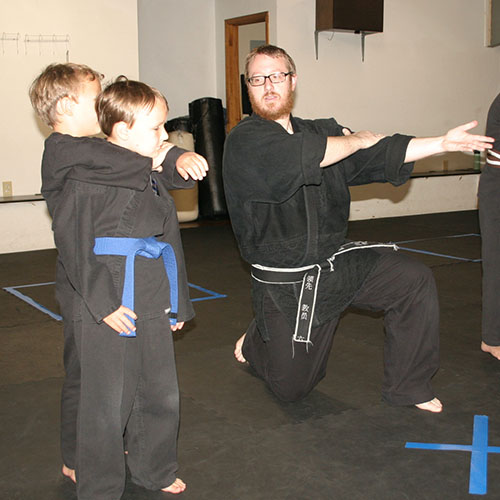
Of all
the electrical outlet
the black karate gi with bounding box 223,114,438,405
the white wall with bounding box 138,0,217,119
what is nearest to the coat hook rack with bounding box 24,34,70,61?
the electrical outlet

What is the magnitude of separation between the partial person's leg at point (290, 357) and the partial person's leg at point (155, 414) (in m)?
0.79

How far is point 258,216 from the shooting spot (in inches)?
109

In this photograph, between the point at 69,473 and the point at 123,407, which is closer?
the point at 123,407

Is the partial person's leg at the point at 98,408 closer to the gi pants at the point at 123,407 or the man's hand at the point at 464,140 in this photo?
the gi pants at the point at 123,407

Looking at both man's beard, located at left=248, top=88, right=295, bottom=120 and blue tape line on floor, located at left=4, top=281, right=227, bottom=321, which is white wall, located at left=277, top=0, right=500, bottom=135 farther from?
man's beard, located at left=248, top=88, right=295, bottom=120

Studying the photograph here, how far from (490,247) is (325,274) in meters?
1.01

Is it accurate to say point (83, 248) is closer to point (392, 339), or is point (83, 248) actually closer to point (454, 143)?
point (454, 143)

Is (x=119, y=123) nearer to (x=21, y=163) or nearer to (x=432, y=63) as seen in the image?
(x=21, y=163)

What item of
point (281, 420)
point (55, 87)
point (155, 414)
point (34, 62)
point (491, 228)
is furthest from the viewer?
point (34, 62)

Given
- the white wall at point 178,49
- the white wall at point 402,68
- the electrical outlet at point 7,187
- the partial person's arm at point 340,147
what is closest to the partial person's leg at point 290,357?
the partial person's arm at point 340,147

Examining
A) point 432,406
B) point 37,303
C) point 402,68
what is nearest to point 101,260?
point 432,406

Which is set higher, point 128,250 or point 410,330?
point 128,250

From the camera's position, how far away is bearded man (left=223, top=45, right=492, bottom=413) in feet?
8.96

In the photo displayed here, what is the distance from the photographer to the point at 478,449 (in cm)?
237
